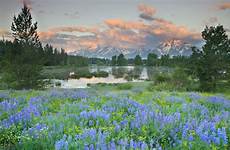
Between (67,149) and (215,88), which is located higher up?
(67,149)

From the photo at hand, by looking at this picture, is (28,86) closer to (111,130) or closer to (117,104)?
(117,104)

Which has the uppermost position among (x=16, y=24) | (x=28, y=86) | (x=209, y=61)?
(x=16, y=24)

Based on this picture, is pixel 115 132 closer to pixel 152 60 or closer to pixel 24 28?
pixel 24 28

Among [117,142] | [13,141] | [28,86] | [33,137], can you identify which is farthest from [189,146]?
[28,86]

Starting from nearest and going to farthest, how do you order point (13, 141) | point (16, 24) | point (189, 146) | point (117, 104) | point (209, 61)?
point (189, 146) → point (13, 141) → point (117, 104) → point (209, 61) → point (16, 24)

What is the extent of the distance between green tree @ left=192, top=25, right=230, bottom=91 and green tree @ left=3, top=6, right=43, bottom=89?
19.0 m

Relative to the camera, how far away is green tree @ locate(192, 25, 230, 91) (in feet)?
97.8

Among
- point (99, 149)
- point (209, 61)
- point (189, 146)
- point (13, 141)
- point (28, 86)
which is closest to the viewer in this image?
Result: point (99, 149)

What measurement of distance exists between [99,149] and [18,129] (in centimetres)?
146

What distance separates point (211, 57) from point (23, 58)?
2299 cm

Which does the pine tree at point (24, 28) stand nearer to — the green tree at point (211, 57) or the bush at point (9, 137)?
the green tree at point (211, 57)

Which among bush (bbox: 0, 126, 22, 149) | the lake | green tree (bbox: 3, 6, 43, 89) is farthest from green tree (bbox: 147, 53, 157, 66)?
bush (bbox: 0, 126, 22, 149)

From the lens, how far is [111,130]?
10.7 ft

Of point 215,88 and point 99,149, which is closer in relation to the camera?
point 99,149
